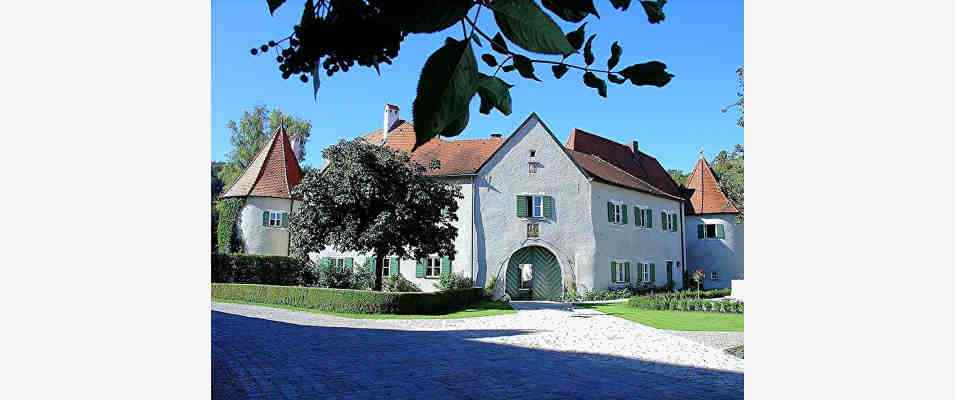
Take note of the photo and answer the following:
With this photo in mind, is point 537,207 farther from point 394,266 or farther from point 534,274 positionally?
point 394,266

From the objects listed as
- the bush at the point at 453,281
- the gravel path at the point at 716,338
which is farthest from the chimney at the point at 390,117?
the gravel path at the point at 716,338

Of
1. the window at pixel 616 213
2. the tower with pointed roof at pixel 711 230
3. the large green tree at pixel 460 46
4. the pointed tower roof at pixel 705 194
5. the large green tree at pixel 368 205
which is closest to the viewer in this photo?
the large green tree at pixel 460 46

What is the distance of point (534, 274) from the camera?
15086 millimetres

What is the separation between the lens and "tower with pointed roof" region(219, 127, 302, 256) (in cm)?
1391

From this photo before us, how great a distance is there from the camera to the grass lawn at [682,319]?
29.6ft

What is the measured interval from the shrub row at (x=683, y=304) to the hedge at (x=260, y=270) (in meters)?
6.39

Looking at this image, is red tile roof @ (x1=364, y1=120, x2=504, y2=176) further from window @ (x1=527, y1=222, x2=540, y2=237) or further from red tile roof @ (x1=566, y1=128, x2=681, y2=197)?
red tile roof @ (x1=566, y1=128, x2=681, y2=197)

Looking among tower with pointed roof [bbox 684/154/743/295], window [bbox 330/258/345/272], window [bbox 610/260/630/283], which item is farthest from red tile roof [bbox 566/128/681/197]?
window [bbox 330/258/345/272]

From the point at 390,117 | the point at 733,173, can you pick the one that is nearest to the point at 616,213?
the point at 733,173

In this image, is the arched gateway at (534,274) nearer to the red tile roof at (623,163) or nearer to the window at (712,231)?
the red tile roof at (623,163)

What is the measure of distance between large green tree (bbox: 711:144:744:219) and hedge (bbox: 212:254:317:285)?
26.6ft

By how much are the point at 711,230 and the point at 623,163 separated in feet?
10.6

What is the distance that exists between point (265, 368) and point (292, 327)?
3.23 meters
